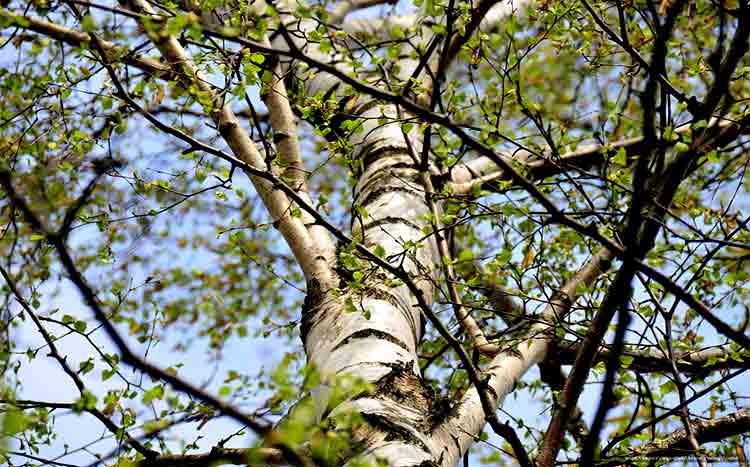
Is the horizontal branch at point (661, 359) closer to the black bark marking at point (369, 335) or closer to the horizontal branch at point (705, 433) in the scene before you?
the horizontal branch at point (705, 433)

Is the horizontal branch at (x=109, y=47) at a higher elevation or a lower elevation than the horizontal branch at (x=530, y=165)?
lower

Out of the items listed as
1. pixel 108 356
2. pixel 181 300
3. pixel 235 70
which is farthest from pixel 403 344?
pixel 181 300

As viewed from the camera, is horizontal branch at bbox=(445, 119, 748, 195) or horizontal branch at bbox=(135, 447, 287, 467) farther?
horizontal branch at bbox=(445, 119, 748, 195)

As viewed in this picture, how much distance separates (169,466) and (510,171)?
127cm

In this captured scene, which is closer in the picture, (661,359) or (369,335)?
(369,335)

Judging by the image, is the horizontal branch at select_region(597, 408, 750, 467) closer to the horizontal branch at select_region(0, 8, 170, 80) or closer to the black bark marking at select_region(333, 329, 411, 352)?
the black bark marking at select_region(333, 329, 411, 352)

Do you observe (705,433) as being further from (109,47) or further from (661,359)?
(109,47)

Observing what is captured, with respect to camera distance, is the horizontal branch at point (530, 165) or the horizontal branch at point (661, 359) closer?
the horizontal branch at point (661, 359)

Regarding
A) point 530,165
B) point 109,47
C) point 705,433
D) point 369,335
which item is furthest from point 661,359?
point 109,47

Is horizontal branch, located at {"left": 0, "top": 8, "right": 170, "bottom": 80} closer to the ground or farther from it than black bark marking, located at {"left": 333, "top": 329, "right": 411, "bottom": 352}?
farther from it

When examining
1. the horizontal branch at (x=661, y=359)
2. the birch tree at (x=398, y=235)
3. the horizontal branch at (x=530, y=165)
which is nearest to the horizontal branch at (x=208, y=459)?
the birch tree at (x=398, y=235)

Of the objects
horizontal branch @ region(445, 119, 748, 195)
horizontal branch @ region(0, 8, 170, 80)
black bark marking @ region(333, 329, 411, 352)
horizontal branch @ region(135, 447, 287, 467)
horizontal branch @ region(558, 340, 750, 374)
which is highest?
horizontal branch @ region(445, 119, 748, 195)

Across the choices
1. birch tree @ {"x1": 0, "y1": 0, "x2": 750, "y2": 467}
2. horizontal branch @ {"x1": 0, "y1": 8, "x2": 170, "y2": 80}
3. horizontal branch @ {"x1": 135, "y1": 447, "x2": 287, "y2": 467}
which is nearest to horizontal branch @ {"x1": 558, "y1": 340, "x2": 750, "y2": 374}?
birch tree @ {"x1": 0, "y1": 0, "x2": 750, "y2": 467}

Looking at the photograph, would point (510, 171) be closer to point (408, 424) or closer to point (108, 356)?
point (408, 424)
